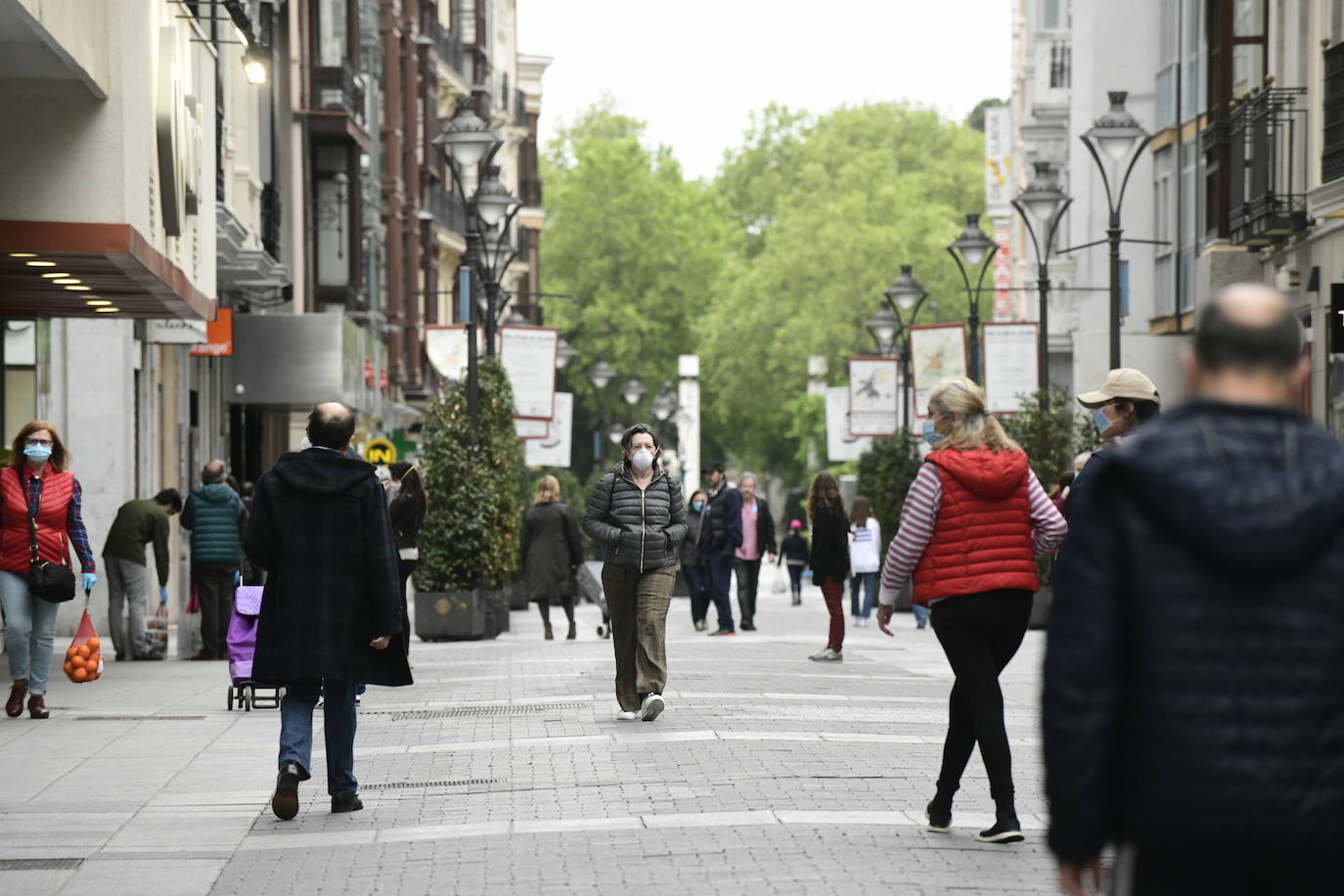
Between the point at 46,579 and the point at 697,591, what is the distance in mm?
14693

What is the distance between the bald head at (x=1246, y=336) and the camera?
13.8 feet

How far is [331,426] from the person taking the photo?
1023cm

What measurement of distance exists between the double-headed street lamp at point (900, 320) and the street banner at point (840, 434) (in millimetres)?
1349

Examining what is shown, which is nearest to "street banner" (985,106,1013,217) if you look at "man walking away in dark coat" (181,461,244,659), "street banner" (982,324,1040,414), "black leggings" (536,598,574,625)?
"street banner" (982,324,1040,414)

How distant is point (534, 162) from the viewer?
86.9 m

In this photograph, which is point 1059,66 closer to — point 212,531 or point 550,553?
point 550,553

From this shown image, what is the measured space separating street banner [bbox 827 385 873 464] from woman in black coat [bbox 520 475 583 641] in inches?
848

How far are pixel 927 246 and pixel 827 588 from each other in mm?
55556

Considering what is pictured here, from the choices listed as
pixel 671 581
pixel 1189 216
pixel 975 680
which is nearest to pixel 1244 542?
pixel 975 680

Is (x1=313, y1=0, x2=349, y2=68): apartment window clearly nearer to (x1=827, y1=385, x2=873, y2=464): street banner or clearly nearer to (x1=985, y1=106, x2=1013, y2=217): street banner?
(x1=827, y1=385, x2=873, y2=464): street banner

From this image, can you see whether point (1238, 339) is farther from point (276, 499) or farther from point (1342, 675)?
point (276, 499)

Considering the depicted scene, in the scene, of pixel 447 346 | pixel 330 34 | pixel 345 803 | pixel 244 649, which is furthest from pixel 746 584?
pixel 345 803

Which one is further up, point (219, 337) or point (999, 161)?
point (999, 161)

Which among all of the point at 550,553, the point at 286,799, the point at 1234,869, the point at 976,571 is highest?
the point at 976,571
